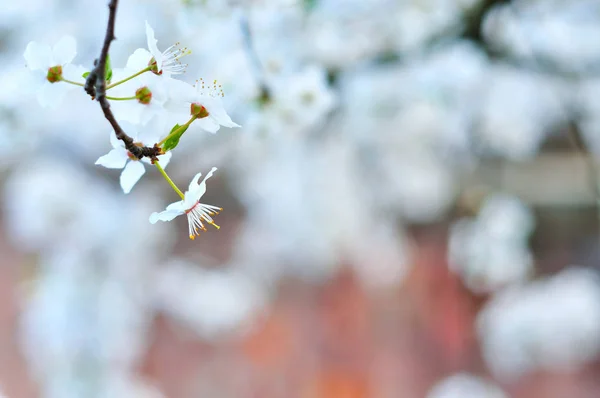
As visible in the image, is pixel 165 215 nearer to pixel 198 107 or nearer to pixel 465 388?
pixel 198 107

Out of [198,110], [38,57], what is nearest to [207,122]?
[198,110]

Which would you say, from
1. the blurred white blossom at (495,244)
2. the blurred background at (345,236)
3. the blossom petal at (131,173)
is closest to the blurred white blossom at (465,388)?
the blurred background at (345,236)

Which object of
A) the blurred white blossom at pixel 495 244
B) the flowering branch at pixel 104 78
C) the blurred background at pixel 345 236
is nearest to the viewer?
the flowering branch at pixel 104 78

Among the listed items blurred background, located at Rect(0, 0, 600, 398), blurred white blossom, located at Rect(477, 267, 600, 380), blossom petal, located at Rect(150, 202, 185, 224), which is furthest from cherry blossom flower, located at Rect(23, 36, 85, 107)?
blurred white blossom, located at Rect(477, 267, 600, 380)

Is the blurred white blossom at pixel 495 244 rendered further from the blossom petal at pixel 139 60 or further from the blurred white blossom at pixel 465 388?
the blossom petal at pixel 139 60

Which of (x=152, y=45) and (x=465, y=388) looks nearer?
(x=152, y=45)

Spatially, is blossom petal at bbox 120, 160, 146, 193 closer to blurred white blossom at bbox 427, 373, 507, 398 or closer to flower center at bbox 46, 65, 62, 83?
flower center at bbox 46, 65, 62, 83
